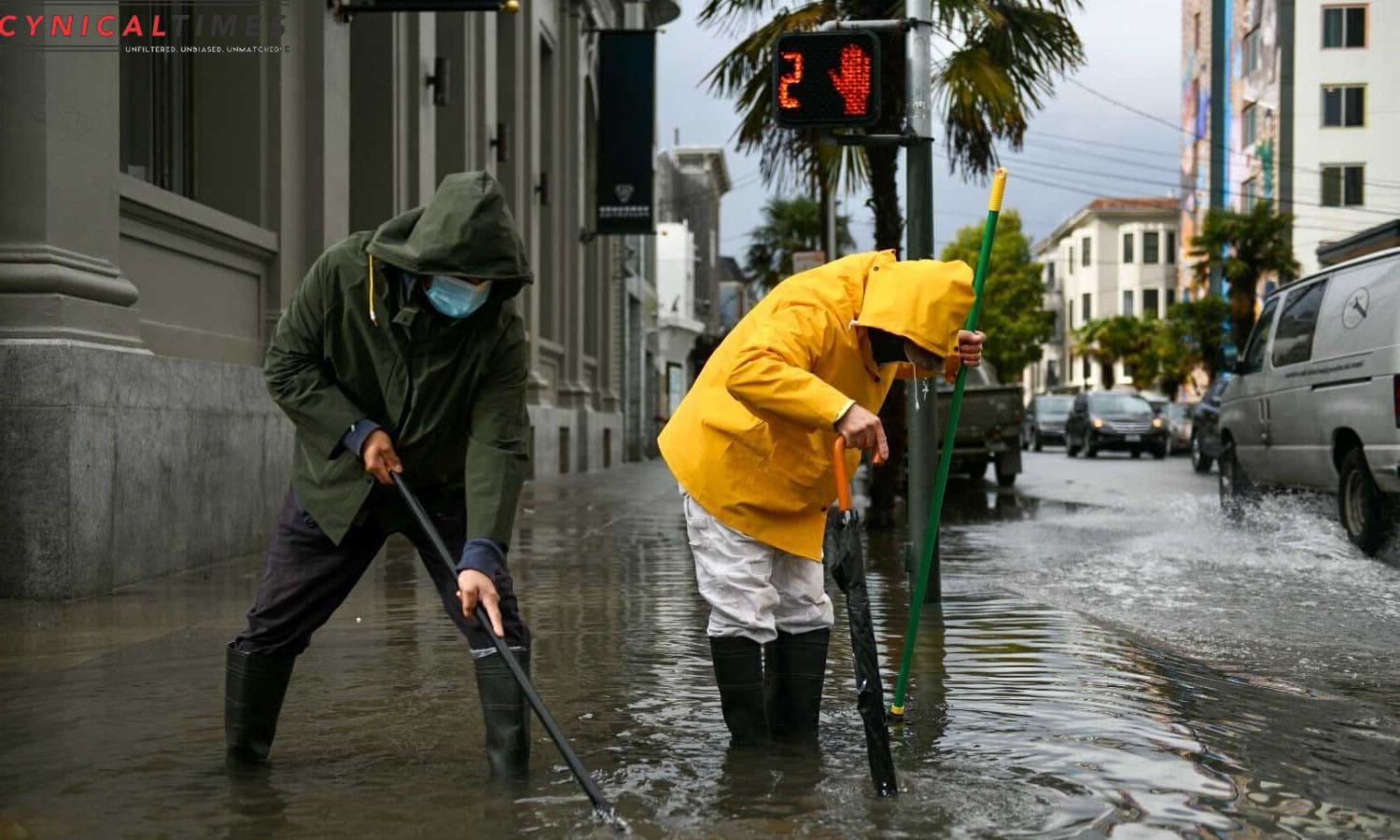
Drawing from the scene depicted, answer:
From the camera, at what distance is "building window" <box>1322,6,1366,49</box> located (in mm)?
51719

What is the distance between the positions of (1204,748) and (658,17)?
92.2 ft

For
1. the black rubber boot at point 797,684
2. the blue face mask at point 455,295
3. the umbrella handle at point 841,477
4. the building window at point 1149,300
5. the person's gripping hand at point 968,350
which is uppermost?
the building window at point 1149,300

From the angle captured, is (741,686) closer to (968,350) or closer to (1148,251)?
(968,350)

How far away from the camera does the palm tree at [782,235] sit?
6291 centimetres

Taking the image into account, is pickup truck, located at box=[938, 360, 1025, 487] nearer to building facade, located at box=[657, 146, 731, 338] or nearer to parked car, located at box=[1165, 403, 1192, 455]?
parked car, located at box=[1165, 403, 1192, 455]

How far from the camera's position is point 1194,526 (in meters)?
13.9

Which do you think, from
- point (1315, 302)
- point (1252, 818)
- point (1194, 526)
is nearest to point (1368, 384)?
point (1315, 302)

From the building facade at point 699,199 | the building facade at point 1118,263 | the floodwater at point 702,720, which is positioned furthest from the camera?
the building facade at point 1118,263

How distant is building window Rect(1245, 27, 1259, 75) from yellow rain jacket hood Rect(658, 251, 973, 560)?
56.5m

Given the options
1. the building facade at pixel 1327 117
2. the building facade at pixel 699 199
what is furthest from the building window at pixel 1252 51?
the building facade at pixel 699 199

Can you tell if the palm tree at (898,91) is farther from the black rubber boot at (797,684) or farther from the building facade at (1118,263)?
the building facade at (1118,263)

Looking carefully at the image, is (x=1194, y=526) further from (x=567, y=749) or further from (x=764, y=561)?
(x=567, y=749)

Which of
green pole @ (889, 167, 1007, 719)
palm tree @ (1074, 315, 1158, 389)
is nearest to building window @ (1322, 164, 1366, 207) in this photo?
palm tree @ (1074, 315, 1158, 389)

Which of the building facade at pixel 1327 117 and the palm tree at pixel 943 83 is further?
the building facade at pixel 1327 117
